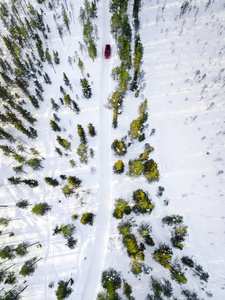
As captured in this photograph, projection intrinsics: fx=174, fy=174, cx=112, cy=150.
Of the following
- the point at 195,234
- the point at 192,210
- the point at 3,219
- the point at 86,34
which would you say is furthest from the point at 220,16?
the point at 3,219

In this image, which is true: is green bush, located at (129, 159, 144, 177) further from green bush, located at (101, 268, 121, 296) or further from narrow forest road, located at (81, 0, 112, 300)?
green bush, located at (101, 268, 121, 296)

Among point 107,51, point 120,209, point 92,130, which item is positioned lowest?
point 120,209

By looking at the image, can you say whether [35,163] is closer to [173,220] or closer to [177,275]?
[173,220]

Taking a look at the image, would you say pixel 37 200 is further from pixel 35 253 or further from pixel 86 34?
pixel 86 34

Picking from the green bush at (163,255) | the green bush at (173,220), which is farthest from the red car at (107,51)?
the green bush at (163,255)

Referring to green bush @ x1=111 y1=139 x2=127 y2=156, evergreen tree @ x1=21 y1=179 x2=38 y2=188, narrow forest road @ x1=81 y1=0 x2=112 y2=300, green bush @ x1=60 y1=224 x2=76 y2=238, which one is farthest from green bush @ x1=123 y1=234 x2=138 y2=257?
evergreen tree @ x1=21 y1=179 x2=38 y2=188

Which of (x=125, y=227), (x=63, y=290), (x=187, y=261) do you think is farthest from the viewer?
(x=125, y=227)

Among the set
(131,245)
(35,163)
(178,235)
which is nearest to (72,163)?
(35,163)
